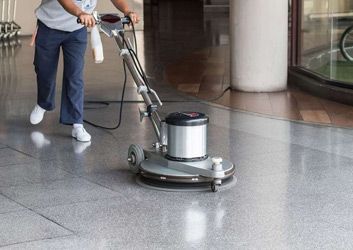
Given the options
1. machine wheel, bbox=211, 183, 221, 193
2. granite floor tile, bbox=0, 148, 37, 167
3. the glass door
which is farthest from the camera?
the glass door

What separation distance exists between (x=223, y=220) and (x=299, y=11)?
6.62m

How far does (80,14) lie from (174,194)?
1377mm

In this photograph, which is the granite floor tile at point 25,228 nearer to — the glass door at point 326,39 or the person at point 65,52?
the person at point 65,52

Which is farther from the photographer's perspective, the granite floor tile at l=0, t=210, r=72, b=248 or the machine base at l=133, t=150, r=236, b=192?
the machine base at l=133, t=150, r=236, b=192

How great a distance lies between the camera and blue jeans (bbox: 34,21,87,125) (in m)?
6.95

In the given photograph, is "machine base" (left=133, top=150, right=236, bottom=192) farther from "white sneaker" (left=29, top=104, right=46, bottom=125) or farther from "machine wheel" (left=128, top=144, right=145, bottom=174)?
"white sneaker" (left=29, top=104, right=46, bottom=125)

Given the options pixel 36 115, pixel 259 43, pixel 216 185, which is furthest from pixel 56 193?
pixel 259 43

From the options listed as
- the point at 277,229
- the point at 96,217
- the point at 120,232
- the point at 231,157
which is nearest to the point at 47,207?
the point at 96,217

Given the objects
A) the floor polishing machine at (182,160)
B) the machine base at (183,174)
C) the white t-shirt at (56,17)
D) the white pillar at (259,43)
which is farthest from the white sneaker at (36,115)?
the white pillar at (259,43)

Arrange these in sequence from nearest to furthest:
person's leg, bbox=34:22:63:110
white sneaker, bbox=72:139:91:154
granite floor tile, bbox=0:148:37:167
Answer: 1. granite floor tile, bbox=0:148:37:167
2. white sneaker, bbox=72:139:91:154
3. person's leg, bbox=34:22:63:110

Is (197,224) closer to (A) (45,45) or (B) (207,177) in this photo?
(B) (207,177)

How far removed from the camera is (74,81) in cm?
704

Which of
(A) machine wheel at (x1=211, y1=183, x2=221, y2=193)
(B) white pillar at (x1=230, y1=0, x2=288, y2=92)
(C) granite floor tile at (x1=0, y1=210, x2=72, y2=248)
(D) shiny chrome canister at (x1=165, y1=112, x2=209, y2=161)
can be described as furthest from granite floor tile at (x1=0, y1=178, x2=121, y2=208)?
(B) white pillar at (x1=230, y1=0, x2=288, y2=92)

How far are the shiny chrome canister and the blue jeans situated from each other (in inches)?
69.1
